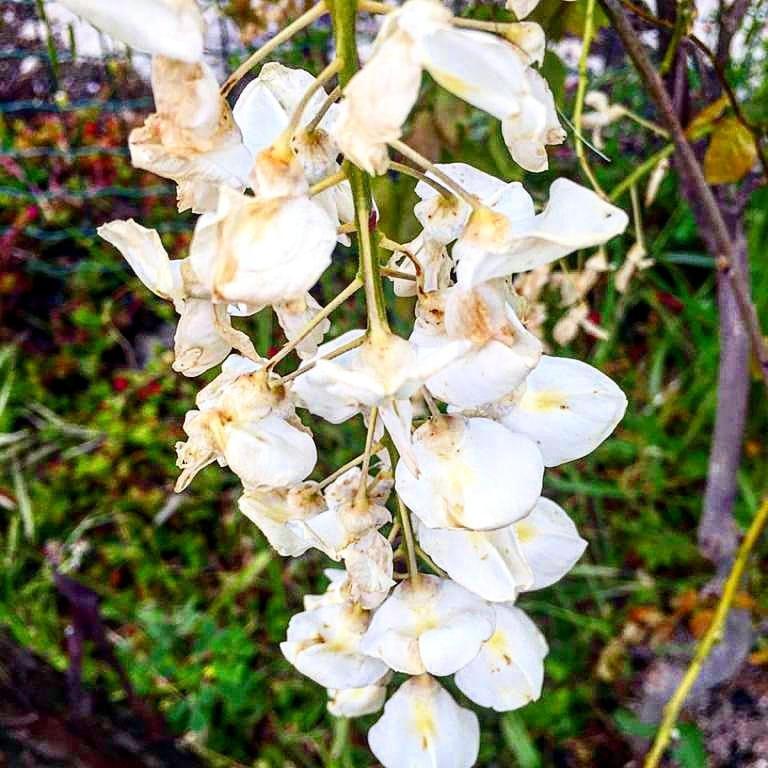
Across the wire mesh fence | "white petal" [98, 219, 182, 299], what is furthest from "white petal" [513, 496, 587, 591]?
the wire mesh fence

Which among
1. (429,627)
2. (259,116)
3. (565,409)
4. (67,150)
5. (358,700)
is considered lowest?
(67,150)

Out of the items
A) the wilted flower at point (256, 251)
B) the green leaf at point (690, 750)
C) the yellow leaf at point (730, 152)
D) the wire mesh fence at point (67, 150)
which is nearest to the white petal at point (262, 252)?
the wilted flower at point (256, 251)

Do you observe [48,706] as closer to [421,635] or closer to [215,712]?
[215,712]

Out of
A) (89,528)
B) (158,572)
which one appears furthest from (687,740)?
(89,528)

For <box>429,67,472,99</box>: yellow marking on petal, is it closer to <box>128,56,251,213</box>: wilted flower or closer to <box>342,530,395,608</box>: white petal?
<box>128,56,251,213</box>: wilted flower

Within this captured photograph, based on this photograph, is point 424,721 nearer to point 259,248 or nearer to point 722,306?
→ point 259,248

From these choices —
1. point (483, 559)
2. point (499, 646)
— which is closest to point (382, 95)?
point (483, 559)
